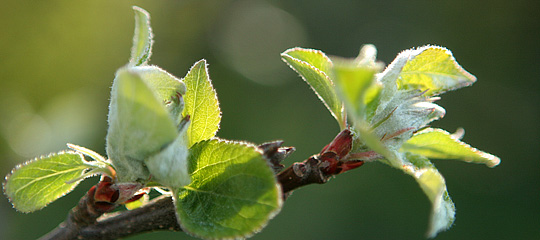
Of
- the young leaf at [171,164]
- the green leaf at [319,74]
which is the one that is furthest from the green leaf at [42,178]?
the green leaf at [319,74]

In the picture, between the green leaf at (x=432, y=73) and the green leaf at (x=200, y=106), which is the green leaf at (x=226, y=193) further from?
the green leaf at (x=432, y=73)

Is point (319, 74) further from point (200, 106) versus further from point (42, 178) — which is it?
point (42, 178)

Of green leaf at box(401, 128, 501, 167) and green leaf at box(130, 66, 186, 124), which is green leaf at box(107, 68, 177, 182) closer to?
green leaf at box(130, 66, 186, 124)

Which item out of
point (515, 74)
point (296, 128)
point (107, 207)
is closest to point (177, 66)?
point (296, 128)

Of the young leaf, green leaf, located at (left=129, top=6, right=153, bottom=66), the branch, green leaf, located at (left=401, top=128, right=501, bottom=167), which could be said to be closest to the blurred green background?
the branch

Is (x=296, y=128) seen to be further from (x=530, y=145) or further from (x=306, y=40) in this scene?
(x=530, y=145)
